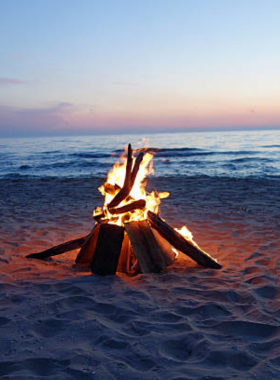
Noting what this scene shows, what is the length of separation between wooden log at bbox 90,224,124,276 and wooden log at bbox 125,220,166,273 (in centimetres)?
17

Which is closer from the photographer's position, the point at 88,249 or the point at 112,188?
the point at 88,249

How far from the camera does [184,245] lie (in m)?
4.55

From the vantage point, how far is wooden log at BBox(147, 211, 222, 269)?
450 centimetres

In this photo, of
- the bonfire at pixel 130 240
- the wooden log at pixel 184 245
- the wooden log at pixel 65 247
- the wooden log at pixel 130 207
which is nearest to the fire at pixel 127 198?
the bonfire at pixel 130 240

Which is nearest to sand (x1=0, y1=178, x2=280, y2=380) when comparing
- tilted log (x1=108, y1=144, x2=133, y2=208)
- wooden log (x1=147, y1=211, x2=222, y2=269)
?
wooden log (x1=147, y1=211, x2=222, y2=269)

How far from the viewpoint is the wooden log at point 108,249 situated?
427 cm

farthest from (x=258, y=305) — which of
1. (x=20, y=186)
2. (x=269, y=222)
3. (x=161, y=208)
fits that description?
Answer: (x=20, y=186)

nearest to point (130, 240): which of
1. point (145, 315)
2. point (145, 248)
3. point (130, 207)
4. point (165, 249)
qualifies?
point (145, 248)

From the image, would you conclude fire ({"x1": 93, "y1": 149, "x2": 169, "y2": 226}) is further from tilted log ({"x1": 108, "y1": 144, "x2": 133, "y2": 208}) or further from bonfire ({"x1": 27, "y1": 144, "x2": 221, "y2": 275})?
tilted log ({"x1": 108, "y1": 144, "x2": 133, "y2": 208})

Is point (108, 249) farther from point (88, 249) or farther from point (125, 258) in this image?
point (88, 249)

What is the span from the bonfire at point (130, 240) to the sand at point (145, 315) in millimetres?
184

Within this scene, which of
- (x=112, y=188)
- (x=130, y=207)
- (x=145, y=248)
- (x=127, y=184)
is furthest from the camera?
(x=112, y=188)

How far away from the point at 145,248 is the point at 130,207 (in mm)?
591

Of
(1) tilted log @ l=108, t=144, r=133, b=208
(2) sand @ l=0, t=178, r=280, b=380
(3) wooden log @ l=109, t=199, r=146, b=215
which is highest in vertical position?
(1) tilted log @ l=108, t=144, r=133, b=208
